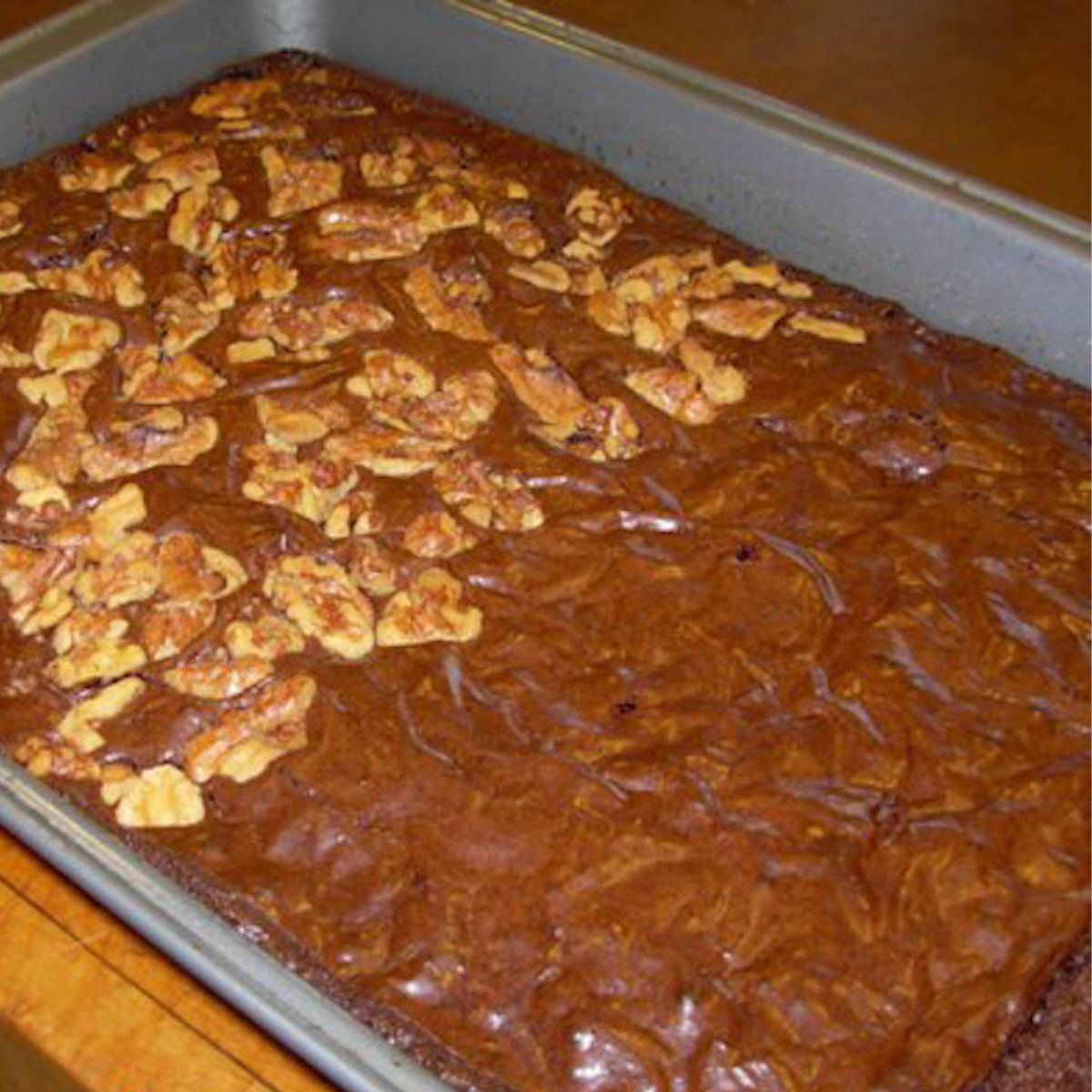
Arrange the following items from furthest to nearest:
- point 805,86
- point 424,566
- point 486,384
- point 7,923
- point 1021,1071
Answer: point 805,86 → point 486,384 → point 424,566 → point 7,923 → point 1021,1071

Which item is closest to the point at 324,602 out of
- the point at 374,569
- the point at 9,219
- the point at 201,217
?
the point at 374,569

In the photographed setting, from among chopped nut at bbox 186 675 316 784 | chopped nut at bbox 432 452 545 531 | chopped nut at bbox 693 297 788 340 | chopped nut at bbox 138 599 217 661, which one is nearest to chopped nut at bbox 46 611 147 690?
chopped nut at bbox 138 599 217 661

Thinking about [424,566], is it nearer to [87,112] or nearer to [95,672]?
[95,672]

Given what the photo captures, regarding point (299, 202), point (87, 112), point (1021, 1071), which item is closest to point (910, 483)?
point (1021, 1071)

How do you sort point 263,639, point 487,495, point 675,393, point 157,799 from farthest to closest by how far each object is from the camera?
point 675,393
point 487,495
point 263,639
point 157,799

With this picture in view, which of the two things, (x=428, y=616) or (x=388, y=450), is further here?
(x=388, y=450)

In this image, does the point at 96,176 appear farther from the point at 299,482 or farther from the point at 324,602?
the point at 324,602

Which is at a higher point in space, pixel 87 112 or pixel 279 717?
pixel 87 112
